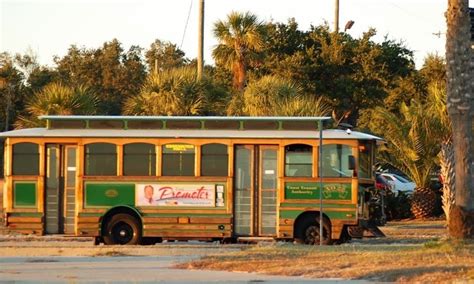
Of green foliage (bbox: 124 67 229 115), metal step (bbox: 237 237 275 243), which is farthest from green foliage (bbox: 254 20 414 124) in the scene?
metal step (bbox: 237 237 275 243)

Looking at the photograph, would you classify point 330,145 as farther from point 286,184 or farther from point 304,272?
point 304,272

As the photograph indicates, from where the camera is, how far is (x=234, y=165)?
79.0ft

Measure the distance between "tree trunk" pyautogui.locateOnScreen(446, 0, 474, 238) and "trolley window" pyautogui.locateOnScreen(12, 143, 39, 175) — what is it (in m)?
10.3

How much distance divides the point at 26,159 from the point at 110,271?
7.93 m

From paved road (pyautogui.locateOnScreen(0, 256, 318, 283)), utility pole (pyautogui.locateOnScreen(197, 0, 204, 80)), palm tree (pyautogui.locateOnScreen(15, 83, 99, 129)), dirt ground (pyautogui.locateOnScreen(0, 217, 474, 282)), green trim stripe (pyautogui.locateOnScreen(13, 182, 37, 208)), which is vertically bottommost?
paved road (pyautogui.locateOnScreen(0, 256, 318, 283))

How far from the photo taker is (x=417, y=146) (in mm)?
33594

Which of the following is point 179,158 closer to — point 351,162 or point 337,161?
point 337,161

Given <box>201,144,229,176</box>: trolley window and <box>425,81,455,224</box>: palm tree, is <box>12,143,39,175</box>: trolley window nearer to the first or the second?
<box>201,144,229,176</box>: trolley window

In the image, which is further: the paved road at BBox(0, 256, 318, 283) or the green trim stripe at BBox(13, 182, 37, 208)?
the green trim stripe at BBox(13, 182, 37, 208)

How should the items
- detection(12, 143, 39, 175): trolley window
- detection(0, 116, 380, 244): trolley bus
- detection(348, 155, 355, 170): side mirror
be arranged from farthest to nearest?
detection(12, 143, 39, 175): trolley window, detection(0, 116, 380, 244): trolley bus, detection(348, 155, 355, 170): side mirror

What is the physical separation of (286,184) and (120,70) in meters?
46.9

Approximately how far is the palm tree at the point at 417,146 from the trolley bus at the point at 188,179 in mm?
9253

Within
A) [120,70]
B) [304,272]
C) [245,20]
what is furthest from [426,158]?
[120,70]

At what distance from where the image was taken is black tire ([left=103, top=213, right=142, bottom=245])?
79.6 feet
